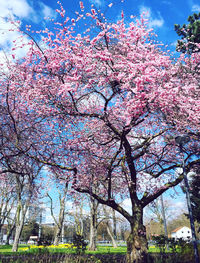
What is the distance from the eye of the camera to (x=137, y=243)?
795 centimetres

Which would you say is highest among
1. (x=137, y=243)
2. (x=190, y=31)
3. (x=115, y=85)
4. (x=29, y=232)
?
(x=190, y=31)

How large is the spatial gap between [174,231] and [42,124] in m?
85.0

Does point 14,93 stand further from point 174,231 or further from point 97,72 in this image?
point 174,231

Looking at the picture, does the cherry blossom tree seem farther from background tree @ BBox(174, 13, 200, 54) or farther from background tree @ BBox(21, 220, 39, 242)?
background tree @ BBox(21, 220, 39, 242)

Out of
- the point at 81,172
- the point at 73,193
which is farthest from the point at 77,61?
the point at 73,193

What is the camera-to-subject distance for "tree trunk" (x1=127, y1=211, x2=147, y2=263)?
7.74 m

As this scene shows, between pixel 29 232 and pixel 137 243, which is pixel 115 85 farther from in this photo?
pixel 29 232

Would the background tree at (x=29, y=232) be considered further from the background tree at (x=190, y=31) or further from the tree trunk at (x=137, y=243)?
the background tree at (x=190, y=31)

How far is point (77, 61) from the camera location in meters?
7.96

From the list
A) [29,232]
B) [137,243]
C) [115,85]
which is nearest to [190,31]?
[115,85]

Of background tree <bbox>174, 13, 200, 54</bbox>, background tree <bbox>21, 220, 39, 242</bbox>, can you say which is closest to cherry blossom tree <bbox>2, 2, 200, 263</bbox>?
background tree <bbox>174, 13, 200, 54</bbox>

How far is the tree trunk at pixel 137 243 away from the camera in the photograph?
Answer: 774 cm

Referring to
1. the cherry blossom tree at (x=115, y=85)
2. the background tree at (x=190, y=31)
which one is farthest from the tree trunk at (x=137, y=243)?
the background tree at (x=190, y=31)

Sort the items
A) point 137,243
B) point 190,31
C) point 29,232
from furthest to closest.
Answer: point 29,232 < point 190,31 < point 137,243
